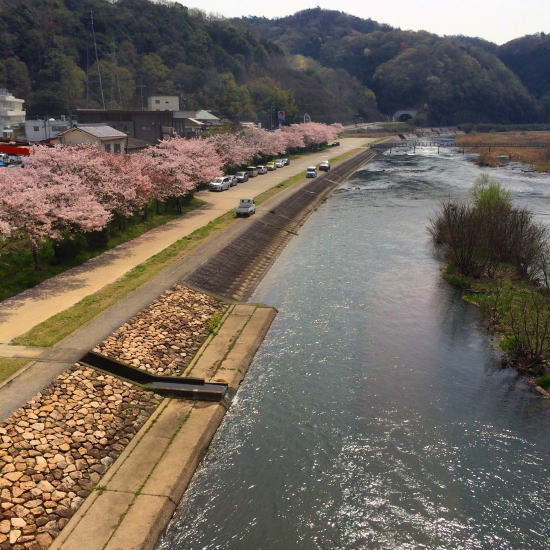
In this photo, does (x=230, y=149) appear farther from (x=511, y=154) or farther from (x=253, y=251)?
(x=511, y=154)

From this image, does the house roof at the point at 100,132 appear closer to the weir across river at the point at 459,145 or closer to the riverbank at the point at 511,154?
the riverbank at the point at 511,154

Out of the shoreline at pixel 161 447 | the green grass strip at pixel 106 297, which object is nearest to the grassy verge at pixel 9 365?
the shoreline at pixel 161 447

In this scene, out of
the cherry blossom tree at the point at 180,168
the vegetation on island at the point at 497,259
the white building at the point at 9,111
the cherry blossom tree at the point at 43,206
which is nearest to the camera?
Result: the cherry blossom tree at the point at 43,206

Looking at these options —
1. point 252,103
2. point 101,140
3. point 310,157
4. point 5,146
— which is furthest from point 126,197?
point 252,103

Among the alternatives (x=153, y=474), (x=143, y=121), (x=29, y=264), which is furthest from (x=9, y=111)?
(x=153, y=474)

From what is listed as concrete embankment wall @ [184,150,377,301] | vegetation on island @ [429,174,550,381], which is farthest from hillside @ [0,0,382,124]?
vegetation on island @ [429,174,550,381]

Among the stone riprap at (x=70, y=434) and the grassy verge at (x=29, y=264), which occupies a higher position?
the grassy verge at (x=29, y=264)
